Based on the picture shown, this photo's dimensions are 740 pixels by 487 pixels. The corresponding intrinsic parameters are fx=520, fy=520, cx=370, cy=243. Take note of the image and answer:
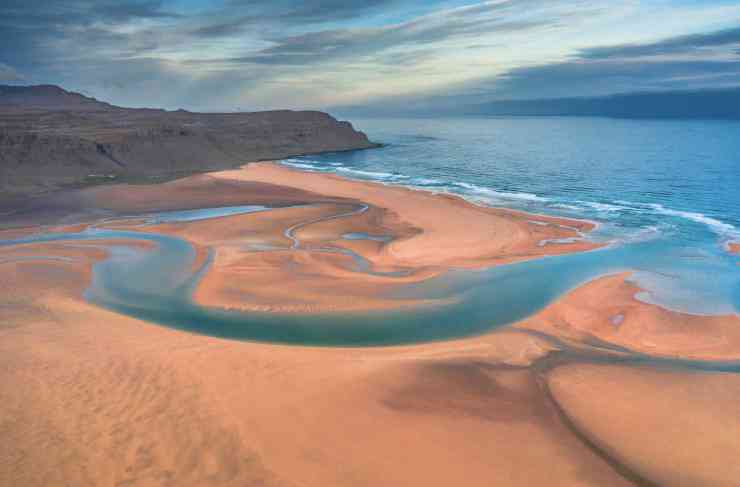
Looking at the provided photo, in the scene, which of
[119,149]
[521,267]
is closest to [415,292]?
[521,267]

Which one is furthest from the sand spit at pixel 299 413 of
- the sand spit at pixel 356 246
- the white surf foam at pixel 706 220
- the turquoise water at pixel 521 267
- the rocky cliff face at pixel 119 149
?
the rocky cliff face at pixel 119 149

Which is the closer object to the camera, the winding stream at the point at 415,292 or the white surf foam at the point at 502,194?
the winding stream at the point at 415,292

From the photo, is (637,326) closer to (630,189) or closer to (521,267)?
(521,267)

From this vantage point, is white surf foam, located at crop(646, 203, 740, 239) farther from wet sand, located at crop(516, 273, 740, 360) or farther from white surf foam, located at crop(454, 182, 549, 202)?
wet sand, located at crop(516, 273, 740, 360)

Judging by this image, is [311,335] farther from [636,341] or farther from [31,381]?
[636,341]

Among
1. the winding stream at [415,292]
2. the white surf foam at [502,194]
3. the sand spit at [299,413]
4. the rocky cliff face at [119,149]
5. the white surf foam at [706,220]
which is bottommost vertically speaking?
the sand spit at [299,413]

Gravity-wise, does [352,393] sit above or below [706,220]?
below

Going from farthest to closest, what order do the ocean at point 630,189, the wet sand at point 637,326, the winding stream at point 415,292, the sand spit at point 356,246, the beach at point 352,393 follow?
1. the ocean at point 630,189
2. the sand spit at point 356,246
3. the winding stream at point 415,292
4. the wet sand at point 637,326
5. the beach at point 352,393

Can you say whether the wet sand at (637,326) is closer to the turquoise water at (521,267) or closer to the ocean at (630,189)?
the turquoise water at (521,267)
